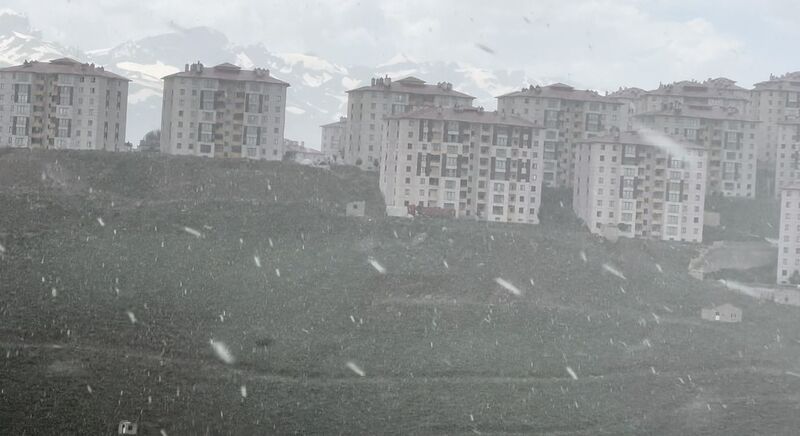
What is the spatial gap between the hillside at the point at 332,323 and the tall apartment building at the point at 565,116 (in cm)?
1537

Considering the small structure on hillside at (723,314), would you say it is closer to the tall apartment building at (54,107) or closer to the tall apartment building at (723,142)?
the tall apartment building at (723,142)

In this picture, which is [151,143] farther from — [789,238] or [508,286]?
[789,238]

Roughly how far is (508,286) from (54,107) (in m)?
35.0

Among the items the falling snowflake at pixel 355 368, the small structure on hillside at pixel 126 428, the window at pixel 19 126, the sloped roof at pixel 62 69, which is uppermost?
A: the sloped roof at pixel 62 69

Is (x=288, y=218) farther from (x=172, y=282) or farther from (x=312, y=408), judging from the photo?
(x=312, y=408)

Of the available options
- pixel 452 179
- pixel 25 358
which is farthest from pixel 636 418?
pixel 452 179

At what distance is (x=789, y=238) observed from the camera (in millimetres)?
69938

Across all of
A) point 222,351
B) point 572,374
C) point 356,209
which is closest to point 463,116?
point 356,209

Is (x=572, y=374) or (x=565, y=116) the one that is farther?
(x=565, y=116)

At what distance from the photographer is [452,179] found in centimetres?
7562

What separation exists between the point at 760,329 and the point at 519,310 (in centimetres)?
1159

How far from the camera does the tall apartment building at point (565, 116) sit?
86000 millimetres

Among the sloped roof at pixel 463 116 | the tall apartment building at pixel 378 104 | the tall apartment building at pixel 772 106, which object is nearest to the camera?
the sloped roof at pixel 463 116

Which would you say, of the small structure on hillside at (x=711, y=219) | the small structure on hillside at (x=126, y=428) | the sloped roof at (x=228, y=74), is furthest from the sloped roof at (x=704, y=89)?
the small structure on hillside at (x=126, y=428)
